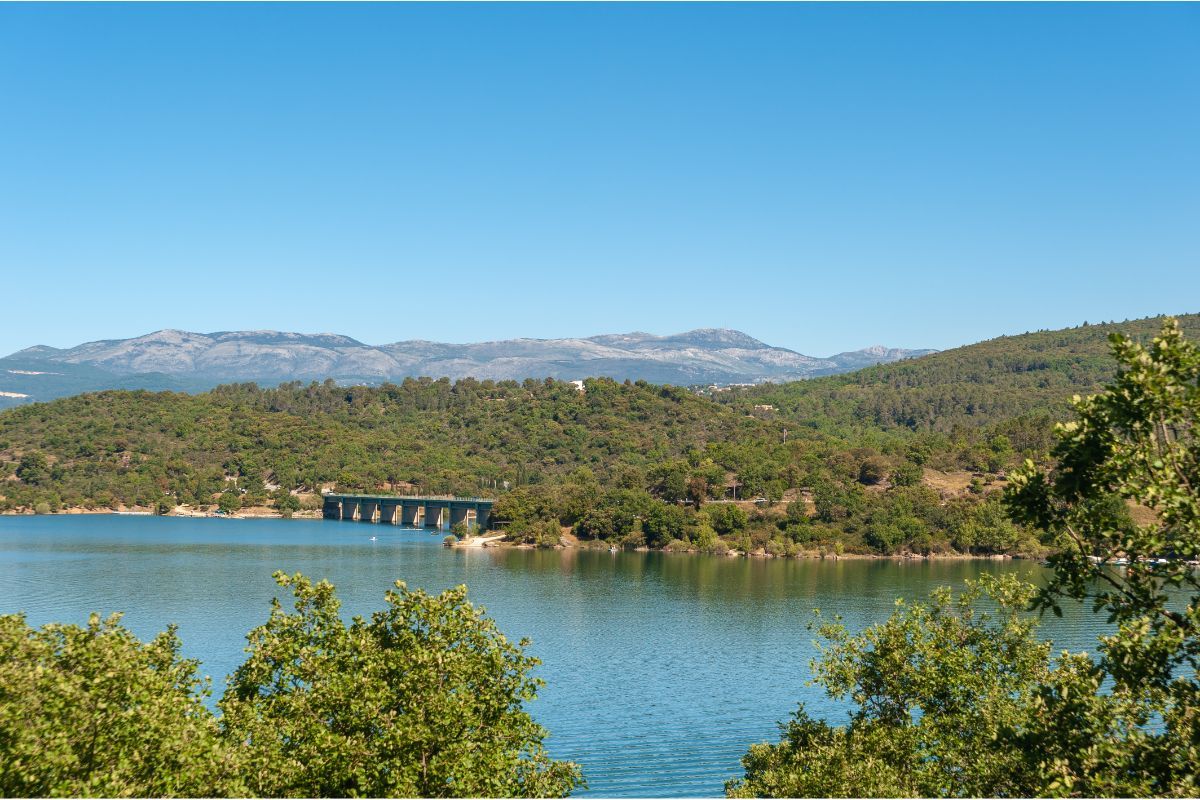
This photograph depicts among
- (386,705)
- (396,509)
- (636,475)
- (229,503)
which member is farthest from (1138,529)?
(229,503)

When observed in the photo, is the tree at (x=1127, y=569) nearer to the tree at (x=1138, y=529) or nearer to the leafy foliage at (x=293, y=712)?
the tree at (x=1138, y=529)

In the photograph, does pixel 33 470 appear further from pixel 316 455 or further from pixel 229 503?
pixel 316 455

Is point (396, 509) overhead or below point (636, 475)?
below

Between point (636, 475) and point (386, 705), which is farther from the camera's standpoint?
point (636, 475)

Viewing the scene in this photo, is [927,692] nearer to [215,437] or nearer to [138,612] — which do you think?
[138,612]

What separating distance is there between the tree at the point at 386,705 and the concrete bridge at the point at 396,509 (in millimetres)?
142689

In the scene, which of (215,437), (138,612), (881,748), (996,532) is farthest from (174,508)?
(881,748)

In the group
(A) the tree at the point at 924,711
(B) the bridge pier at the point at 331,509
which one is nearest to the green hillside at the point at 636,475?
(B) the bridge pier at the point at 331,509

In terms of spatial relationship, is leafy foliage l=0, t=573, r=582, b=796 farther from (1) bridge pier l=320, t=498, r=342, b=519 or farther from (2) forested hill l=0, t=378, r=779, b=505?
(1) bridge pier l=320, t=498, r=342, b=519

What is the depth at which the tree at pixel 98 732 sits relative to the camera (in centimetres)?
1638

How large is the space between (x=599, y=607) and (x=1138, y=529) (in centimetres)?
6725

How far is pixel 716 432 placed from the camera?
182250 millimetres

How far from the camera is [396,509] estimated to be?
181250 millimetres

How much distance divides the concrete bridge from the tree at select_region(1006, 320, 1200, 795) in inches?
6062
